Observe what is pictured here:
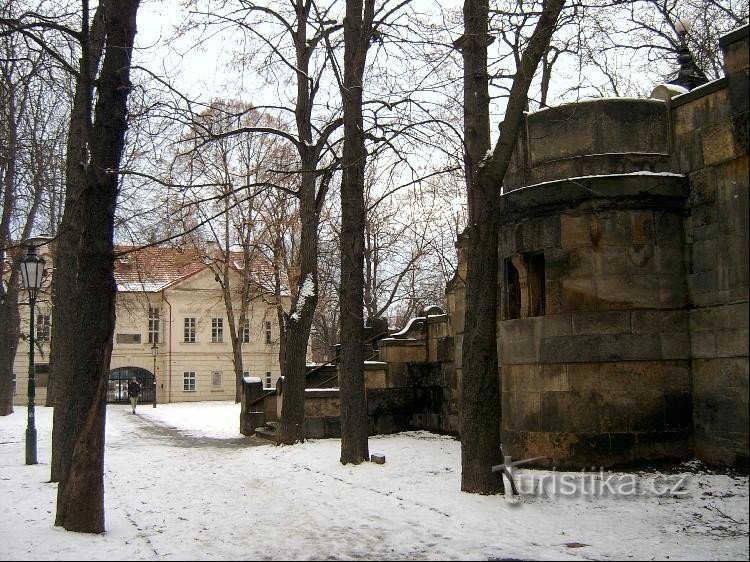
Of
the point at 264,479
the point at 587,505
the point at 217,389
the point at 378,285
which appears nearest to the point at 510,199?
the point at 587,505

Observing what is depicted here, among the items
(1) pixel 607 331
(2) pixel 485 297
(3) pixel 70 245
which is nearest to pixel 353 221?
(2) pixel 485 297

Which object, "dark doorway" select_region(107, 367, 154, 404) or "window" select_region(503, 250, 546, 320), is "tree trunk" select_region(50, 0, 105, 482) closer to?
"window" select_region(503, 250, 546, 320)

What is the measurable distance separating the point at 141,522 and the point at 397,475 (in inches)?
161

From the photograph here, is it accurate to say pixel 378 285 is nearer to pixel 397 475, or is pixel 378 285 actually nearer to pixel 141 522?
pixel 397 475

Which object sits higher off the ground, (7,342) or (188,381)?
(7,342)

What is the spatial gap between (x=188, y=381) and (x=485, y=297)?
46086 mm

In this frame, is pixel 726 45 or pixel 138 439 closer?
pixel 726 45

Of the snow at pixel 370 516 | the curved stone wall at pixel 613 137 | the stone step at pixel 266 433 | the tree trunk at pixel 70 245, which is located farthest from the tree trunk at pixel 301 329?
the curved stone wall at pixel 613 137

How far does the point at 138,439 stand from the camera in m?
20.2

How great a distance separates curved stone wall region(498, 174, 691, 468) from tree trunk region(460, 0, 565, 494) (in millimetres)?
1938

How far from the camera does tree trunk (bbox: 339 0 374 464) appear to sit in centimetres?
1312

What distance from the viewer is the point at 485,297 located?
970 cm

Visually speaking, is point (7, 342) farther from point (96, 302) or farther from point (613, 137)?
point (613, 137)

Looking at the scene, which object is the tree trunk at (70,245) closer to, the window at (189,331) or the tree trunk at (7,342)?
the tree trunk at (7,342)
